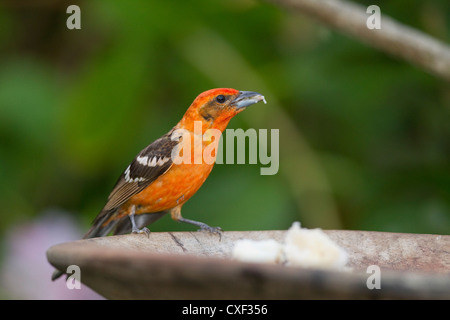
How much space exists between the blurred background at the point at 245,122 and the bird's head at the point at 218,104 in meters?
1.09

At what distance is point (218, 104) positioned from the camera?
2.56 metres

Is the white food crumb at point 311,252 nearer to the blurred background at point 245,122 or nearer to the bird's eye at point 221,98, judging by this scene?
the bird's eye at point 221,98

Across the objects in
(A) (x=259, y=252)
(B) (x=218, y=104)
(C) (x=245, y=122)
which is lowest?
(A) (x=259, y=252)

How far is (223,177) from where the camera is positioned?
388cm

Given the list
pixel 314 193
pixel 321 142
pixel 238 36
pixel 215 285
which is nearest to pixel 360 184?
pixel 314 193

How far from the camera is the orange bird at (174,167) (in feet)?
8.40

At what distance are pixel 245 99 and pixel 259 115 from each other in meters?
1.48

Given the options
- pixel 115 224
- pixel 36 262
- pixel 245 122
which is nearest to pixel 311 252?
pixel 115 224

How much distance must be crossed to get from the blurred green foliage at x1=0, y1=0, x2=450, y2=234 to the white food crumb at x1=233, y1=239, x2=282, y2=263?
1.91m

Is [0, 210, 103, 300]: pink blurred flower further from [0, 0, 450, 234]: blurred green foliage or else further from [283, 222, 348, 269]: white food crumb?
[283, 222, 348, 269]: white food crumb

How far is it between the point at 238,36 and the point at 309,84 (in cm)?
57

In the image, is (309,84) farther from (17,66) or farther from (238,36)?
(17,66)

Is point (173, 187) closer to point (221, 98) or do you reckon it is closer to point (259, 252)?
point (221, 98)
